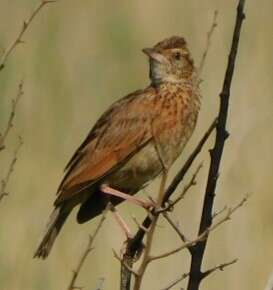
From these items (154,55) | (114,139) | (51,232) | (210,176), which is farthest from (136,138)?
(210,176)

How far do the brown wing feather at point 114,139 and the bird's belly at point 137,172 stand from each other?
37 millimetres

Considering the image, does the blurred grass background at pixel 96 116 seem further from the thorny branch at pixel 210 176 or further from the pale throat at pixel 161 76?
the thorny branch at pixel 210 176

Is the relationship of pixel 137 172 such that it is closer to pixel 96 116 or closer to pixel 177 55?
pixel 177 55

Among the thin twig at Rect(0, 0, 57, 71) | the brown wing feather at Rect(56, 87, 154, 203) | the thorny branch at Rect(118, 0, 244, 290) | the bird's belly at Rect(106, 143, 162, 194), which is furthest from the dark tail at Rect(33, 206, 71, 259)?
the thorny branch at Rect(118, 0, 244, 290)

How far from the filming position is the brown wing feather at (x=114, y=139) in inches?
245

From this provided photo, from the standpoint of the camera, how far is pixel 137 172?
6215 mm

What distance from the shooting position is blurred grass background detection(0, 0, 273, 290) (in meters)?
7.02

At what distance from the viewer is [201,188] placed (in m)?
7.36

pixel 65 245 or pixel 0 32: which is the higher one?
pixel 0 32

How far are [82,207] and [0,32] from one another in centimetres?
219

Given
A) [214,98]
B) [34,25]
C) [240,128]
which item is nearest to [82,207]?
[240,128]

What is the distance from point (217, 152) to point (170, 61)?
2.43m

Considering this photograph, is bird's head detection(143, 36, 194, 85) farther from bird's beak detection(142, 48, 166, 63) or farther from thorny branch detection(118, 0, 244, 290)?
thorny branch detection(118, 0, 244, 290)

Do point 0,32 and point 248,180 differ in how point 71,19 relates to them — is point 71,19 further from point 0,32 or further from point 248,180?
point 248,180
